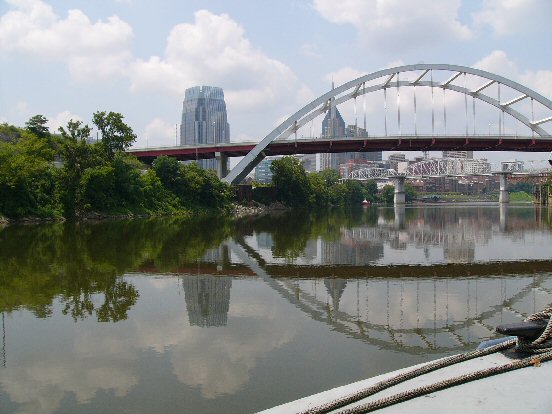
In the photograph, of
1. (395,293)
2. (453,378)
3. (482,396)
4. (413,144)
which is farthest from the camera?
(413,144)

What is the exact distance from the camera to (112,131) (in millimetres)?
48406

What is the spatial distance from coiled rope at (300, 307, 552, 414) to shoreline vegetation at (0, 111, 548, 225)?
1448 inches

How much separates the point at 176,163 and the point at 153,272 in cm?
4578

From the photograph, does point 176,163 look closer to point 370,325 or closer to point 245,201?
point 245,201

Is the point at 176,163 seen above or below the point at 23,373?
above

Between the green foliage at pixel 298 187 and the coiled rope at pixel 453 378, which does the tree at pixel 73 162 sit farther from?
the coiled rope at pixel 453 378

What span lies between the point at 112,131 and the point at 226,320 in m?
42.6

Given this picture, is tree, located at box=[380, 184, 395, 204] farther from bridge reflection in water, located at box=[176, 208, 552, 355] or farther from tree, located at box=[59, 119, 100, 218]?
bridge reflection in water, located at box=[176, 208, 552, 355]

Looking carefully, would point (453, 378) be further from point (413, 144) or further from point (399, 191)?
point (399, 191)

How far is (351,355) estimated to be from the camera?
23.8 ft

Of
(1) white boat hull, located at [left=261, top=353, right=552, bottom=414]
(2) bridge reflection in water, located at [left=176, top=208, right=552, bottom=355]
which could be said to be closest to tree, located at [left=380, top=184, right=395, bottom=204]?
(2) bridge reflection in water, located at [left=176, top=208, right=552, bottom=355]

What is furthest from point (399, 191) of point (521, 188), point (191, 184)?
point (191, 184)

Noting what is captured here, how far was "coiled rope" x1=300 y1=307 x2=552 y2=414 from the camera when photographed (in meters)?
3.29

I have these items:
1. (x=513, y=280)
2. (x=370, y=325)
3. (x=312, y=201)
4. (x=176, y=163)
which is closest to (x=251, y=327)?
(x=370, y=325)
